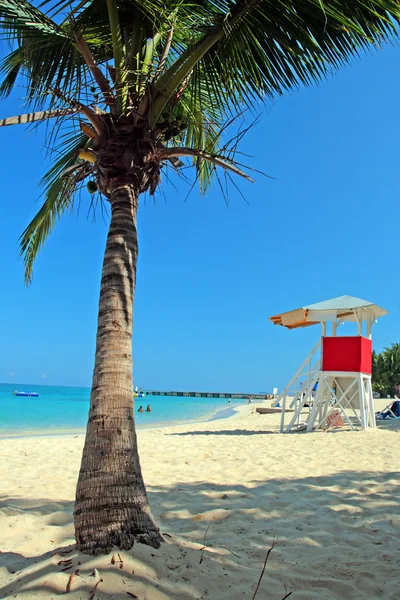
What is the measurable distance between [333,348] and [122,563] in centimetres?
954

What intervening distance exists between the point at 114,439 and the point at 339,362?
30.3 ft

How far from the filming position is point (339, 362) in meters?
11.0

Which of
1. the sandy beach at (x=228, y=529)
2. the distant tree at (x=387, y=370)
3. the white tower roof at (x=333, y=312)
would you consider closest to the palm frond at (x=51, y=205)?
the sandy beach at (x=228, y=529)

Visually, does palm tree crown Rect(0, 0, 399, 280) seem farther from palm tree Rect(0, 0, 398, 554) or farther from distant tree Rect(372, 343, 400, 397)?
distant tree Rect(372, 343, 400, 397)

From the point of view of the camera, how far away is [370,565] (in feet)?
9.70

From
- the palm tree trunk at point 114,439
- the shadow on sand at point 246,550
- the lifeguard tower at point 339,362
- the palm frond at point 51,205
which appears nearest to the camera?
the shadow on sand at point 246,550

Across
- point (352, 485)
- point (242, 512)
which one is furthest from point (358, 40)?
point (352, 485)

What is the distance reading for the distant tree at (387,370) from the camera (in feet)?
143

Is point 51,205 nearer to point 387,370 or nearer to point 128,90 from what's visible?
point 128,90

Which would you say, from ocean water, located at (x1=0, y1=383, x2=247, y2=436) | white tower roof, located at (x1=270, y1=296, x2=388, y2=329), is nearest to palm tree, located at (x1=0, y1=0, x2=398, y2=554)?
white tower roof, located at (x1=270, y1=296, x2=388, y2=329)

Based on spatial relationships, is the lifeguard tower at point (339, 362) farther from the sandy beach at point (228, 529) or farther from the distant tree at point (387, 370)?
the distant tree at point (387, 370)

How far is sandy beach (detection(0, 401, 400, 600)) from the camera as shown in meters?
2.32

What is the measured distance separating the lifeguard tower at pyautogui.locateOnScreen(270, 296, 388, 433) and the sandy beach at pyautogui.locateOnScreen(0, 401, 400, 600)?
3.53m

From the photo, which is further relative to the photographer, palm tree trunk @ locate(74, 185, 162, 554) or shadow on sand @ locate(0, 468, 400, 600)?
palm tree trunk @ locate(74, 185, 162, 554)
